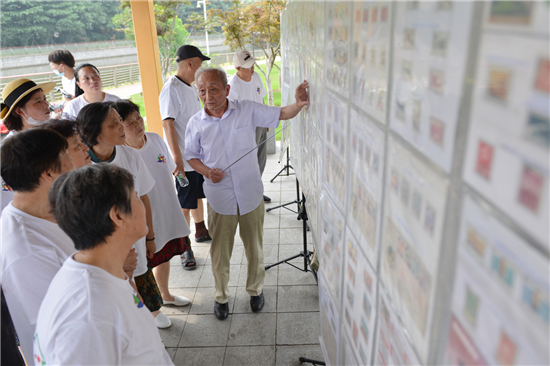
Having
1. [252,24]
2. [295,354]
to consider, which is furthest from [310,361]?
[252,24]

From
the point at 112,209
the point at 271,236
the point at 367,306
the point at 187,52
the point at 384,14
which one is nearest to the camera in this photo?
the point at 384,14

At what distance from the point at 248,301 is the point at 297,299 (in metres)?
0.40

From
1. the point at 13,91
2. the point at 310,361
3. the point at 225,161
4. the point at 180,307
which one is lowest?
the point at 180,307

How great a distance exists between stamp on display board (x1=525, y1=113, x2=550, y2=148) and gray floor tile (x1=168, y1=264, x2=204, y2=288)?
10.8 ft

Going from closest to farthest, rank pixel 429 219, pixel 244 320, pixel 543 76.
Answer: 1. pixel 543 76
2. pixel 429 219
3. pixel 244 320

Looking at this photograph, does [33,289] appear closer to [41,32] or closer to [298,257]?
[298,257]

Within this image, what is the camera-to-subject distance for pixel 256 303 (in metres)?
2.98

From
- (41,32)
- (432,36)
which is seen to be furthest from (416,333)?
Answer: (41,32)

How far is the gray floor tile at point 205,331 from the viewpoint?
8.86 ft

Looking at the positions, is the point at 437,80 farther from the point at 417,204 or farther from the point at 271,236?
the point at 271,236

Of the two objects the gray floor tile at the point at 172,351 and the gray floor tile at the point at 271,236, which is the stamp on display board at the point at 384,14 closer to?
the gray floor tile at the point at 172,351

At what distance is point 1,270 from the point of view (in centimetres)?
140

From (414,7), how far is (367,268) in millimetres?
609

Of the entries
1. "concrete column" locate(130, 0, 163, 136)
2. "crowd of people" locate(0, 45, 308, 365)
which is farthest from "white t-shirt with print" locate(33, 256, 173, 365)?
"concrete column" locate(130, 0, 163, 136)
